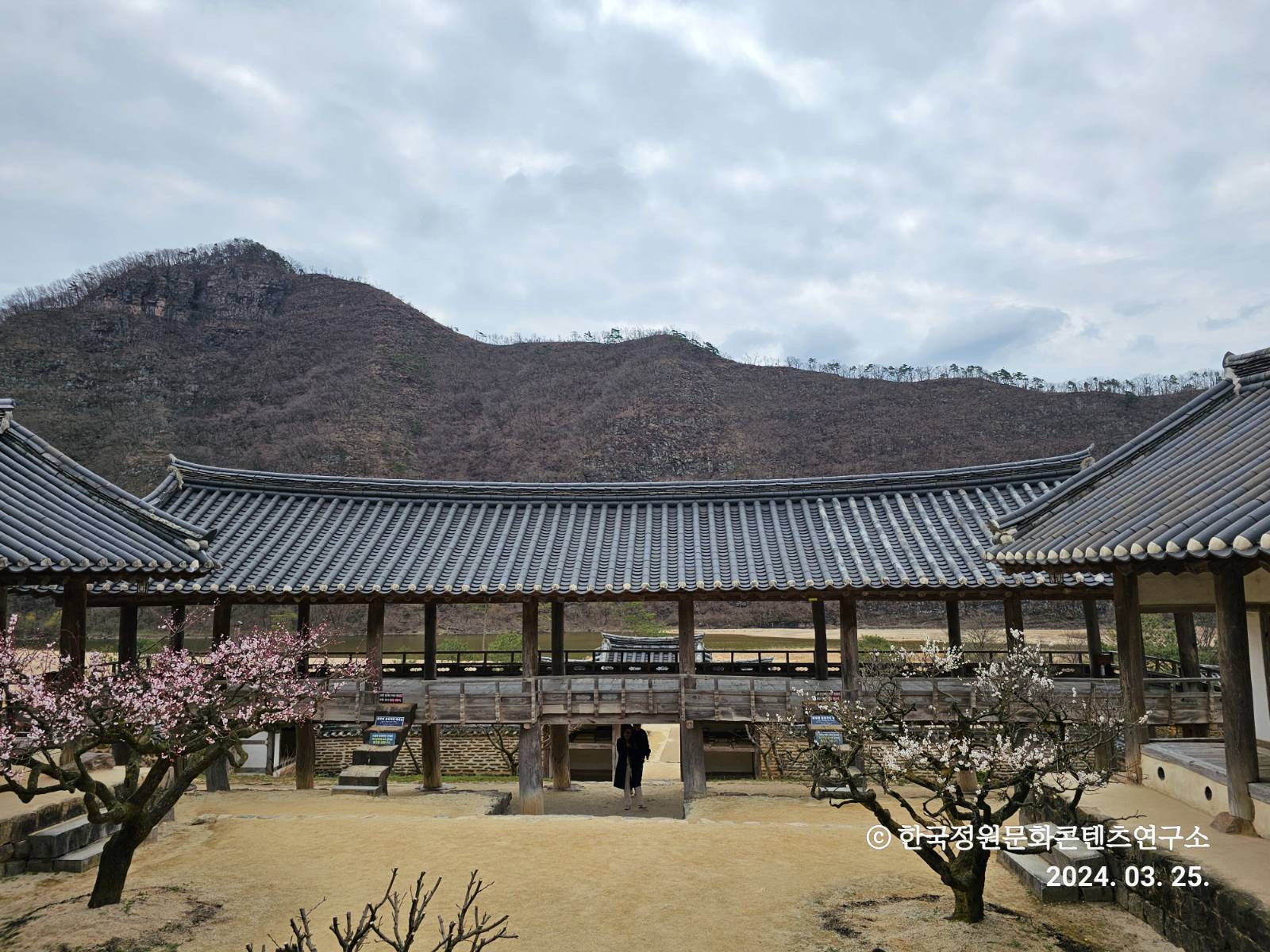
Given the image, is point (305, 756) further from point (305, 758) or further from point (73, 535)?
point (73, 535)

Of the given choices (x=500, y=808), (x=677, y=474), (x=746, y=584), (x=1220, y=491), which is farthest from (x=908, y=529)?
(x=677, y=474)

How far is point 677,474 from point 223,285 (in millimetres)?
60693

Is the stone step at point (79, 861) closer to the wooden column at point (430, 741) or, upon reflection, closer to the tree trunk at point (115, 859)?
the tree trunk at point (115, 859)

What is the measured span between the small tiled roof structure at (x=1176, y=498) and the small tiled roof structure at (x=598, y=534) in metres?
2.81

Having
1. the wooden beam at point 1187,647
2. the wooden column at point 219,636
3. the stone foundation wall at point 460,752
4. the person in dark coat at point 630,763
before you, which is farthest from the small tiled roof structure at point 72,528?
the wooden beam at point 1187,647

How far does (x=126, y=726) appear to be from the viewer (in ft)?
24.3

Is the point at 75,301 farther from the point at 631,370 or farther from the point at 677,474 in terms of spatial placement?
the point at 677,474

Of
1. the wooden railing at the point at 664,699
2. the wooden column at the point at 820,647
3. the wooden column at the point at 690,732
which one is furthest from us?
the wooden column at the point at 820,647

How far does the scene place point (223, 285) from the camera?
90000 millimetres

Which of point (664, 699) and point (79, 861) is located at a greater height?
point (664, 699)

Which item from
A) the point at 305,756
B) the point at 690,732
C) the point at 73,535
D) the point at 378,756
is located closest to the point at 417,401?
the point at 305,756

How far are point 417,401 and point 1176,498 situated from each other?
8027 cm

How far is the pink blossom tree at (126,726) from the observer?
7145 millimetres

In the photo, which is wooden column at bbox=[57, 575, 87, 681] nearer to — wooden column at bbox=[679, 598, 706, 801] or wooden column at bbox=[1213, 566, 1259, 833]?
wooden column at bbox=[679, 598, 706, 801]
